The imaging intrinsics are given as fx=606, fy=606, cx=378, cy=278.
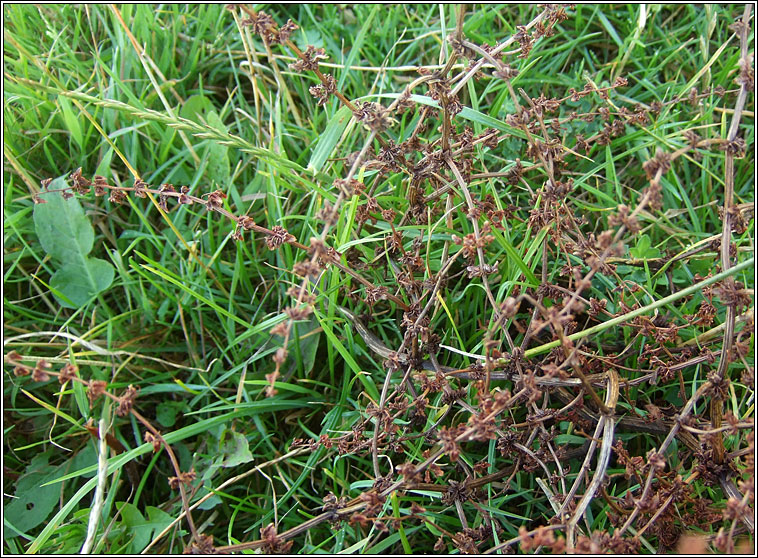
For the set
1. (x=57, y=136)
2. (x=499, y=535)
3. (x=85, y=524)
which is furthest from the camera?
(x=57, y=136)

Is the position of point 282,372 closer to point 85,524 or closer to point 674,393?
point 85,524

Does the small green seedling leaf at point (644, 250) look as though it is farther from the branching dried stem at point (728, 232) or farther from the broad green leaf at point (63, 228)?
the broad green leaf at point (63, 228)

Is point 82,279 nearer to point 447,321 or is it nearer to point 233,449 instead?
point 233,449

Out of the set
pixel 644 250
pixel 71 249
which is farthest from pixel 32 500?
pixel 644 250

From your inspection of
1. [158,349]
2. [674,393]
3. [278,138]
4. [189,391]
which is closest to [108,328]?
[158,349]

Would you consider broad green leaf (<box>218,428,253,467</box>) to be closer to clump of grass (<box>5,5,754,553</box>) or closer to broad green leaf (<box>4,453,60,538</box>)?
clump of grass (<box>5,5,754,553</box>)

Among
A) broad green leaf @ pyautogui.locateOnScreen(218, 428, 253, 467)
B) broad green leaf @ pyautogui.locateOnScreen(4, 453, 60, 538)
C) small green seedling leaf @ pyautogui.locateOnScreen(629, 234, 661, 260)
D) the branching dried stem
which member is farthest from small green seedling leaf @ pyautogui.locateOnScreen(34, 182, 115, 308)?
the branching dried stem

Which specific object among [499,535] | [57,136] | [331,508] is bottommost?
[499,535]
